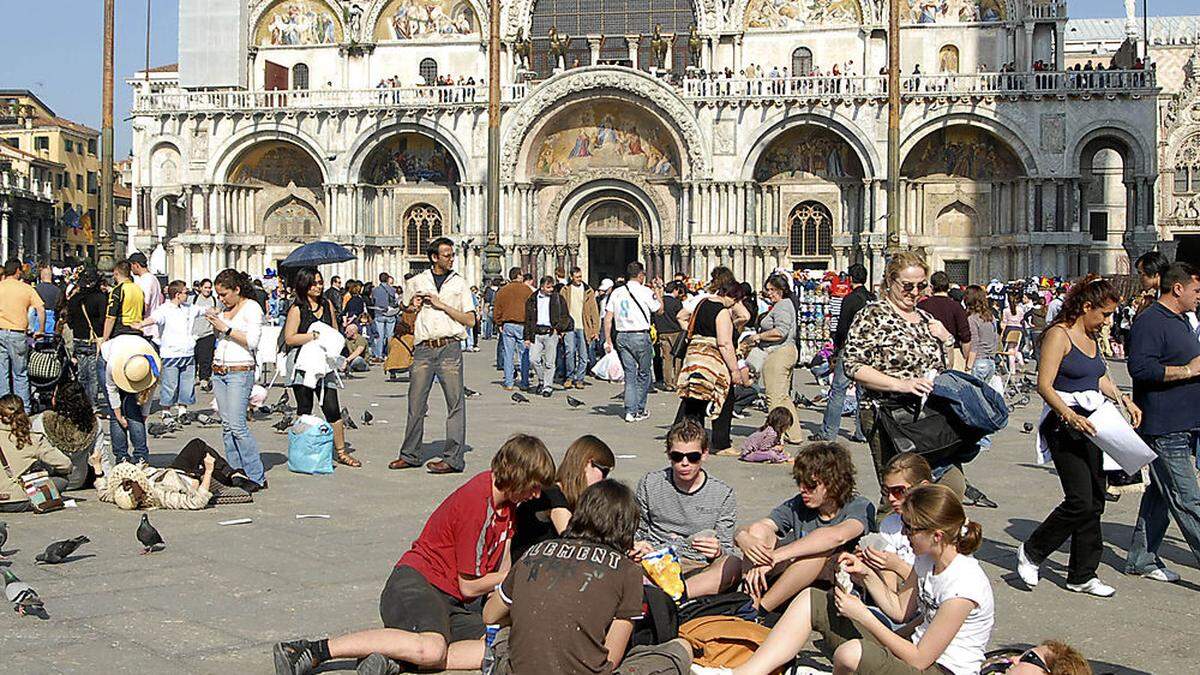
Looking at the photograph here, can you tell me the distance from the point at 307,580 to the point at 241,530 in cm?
168

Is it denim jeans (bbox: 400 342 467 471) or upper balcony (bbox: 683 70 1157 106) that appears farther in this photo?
upper balcony (bbox: 683 70 1157 106)

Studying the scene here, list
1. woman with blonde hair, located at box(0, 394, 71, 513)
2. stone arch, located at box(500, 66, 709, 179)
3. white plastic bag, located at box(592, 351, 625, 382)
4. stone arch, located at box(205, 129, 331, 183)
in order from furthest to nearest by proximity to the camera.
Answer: stone arch, located at box(205, 129, 331, 183)
stone arch, located at box(500, 66, 709, 179)
white plastic bag, located at box(592, 351, 625, 382)
woman with blonde hair, located at box(0, 394, 71, 513)

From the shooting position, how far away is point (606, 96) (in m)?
38.9

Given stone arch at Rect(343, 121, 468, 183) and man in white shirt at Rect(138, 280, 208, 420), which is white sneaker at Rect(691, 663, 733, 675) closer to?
man in white shirt at Rect(138, 280, 208, 420)

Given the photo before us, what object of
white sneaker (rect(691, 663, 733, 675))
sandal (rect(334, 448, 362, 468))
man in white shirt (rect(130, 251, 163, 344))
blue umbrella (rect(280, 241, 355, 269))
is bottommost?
white sneaker (rect(691, 663, 733, 675))

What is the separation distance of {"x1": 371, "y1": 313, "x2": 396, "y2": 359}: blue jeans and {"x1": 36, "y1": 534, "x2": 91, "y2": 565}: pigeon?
17.3 meters

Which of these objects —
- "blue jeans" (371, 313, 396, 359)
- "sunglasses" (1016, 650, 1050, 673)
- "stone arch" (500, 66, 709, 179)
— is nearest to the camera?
"sunglasses" (1016, 650, 1050, 673)

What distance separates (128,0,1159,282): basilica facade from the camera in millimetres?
37562

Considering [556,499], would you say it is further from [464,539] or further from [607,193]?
[607,193]

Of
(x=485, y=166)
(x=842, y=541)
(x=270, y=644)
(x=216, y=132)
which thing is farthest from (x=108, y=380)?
(x=216, y=132)

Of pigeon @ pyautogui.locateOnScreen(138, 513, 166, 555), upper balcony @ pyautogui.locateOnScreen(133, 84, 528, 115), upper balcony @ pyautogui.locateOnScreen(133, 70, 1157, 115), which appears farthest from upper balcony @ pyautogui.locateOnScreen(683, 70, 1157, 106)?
pigeon @ pyautogui.locateOnScreen(138, 513, 166, 555)

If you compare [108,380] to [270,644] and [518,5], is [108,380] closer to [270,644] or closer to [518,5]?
[270,644]

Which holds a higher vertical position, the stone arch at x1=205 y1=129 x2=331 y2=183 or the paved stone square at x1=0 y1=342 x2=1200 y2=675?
the stone arch at x1=205 y1=129 x2=331 y2=183

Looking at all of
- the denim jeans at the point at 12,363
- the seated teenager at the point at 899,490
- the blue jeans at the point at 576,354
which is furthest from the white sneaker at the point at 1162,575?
the blue jeans at the point at 576,354
